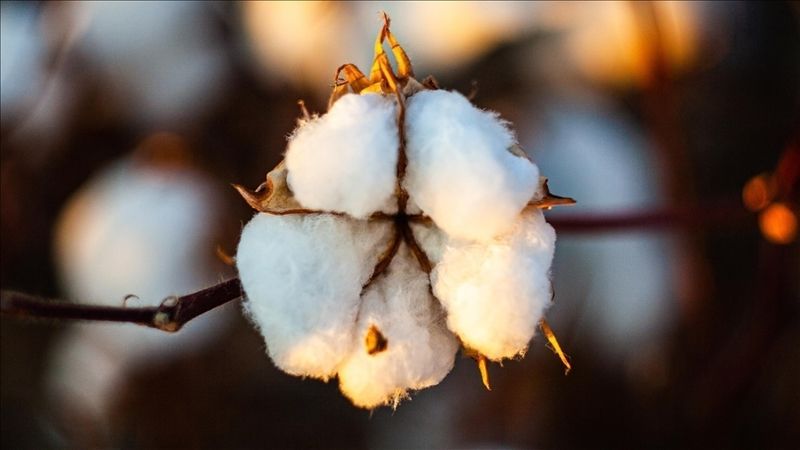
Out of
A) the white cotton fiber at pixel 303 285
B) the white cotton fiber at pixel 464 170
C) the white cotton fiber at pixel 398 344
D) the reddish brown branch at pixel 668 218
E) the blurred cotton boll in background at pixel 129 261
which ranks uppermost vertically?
the white cotton fiber at pixel 464 170

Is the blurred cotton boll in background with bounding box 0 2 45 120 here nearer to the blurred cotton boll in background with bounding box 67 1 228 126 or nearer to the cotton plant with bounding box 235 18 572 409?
the blurred cotton boll in background with bounding box 67 1 228 126

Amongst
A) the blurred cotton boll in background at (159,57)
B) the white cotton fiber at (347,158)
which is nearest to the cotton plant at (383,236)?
the white cotton fiber at (347,158)

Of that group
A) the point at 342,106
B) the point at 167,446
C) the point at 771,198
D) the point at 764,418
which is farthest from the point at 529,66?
the point at 342,106

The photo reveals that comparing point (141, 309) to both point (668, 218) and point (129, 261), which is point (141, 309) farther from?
point (129, 261)

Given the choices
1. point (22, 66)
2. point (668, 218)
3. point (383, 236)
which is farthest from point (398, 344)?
point (22, 66)

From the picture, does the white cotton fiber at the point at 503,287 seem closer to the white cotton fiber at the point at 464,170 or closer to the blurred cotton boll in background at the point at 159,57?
the white cotton fiber at the point at 464,170

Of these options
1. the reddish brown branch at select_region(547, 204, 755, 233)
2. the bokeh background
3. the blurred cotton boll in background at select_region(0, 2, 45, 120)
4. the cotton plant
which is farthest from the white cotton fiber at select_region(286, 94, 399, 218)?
the blurred cotton boll in background at select_region(0, 2, 45, 120)
